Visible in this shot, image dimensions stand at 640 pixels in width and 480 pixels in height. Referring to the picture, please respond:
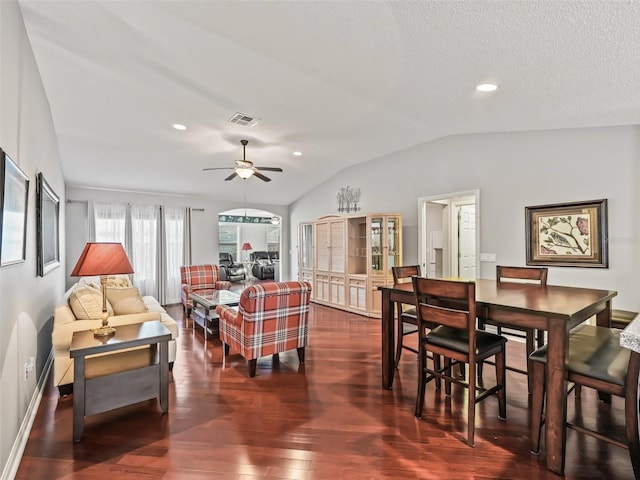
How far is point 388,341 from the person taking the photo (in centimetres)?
279

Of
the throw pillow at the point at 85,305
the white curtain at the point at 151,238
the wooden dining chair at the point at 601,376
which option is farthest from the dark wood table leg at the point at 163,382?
the white curtain at the point at 151,238

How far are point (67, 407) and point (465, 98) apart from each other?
14.5 ft

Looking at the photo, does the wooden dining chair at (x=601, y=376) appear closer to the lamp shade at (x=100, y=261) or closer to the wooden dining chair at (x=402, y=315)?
the wooden dining chair at (x=402, y=315)

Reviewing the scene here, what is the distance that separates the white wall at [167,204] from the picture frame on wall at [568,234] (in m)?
6.05

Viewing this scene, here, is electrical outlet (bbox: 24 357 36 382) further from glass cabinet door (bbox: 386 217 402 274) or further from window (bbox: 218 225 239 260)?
window (bbox: 218 225 239 260)

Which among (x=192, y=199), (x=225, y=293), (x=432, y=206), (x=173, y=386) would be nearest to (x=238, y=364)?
(x=173, y=386)

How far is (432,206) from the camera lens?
5.39m

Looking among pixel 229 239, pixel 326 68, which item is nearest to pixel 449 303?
pixel 326 68

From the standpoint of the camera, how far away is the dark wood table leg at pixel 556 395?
1.80 metres

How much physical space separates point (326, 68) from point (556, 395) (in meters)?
2.83

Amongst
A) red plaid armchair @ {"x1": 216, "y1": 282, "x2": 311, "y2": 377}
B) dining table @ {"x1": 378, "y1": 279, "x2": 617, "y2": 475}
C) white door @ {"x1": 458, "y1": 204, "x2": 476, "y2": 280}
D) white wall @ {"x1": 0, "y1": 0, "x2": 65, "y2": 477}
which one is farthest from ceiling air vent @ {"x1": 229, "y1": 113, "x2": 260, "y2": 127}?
white door @ {"x1": 458, "y1": 204, "x2": 476, "y2": 280}

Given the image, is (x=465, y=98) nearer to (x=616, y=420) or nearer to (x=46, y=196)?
(x=616, y=420)

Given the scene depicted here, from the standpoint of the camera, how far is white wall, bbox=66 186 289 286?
6070mm

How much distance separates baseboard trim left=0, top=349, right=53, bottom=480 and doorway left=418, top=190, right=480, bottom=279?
15.9 ft
